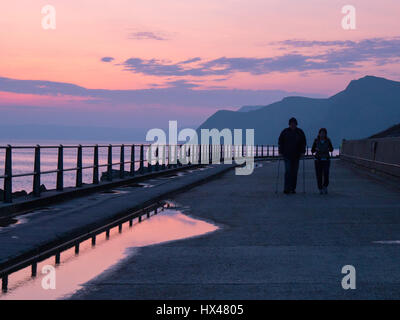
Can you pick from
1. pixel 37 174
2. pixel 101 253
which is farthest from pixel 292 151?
pixel 101 253

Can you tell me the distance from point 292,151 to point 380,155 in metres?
11.4

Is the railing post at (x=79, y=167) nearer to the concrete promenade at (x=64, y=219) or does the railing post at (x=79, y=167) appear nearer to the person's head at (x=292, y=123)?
the concrete promenade at (x=64, y=219)

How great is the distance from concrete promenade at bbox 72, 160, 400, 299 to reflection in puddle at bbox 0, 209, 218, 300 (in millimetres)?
233

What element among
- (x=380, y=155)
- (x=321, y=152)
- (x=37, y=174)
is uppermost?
(x=321, y=152)

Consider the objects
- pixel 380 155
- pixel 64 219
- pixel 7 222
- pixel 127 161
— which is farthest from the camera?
pixel 380 155

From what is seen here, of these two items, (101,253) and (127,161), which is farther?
(127,161)

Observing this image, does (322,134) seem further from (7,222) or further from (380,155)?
(7,222)

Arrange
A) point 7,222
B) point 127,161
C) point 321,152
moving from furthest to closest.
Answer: point 127,161
point 321,152
point 7,222

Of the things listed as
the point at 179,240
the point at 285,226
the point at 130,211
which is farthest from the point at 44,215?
the point at 285,226

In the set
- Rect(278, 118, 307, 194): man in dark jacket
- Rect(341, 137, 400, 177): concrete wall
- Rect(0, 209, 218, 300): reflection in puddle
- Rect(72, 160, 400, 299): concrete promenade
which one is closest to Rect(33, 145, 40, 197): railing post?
Rect(0, 209, 218, 300): reflection in puddle

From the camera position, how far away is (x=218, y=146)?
5525cm

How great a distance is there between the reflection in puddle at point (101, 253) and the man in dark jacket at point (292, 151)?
6986 millimetres

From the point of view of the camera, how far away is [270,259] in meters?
9.63
